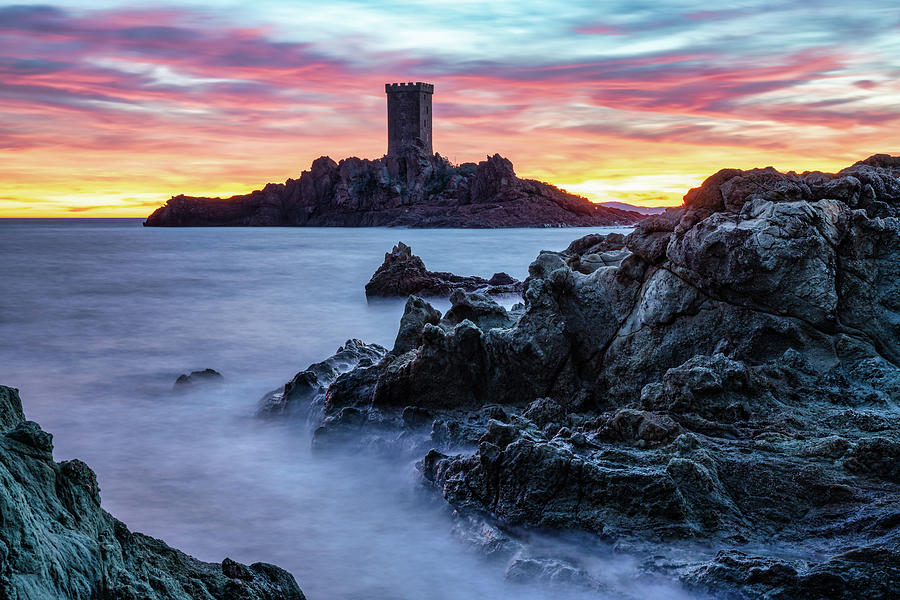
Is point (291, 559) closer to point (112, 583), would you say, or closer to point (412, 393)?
point (412, 393)

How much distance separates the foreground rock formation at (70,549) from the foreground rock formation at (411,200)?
79.3 metres

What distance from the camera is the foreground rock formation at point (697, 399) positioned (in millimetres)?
3881

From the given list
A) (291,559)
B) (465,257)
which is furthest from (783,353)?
(465,257)

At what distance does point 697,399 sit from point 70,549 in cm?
392

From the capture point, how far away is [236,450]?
7035 mm

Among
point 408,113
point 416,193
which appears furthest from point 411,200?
point 408,113

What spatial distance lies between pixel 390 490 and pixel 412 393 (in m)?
1.09

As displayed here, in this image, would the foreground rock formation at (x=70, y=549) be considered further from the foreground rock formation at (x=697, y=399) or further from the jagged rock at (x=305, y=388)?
the jagged rock at (x=305, y=388)

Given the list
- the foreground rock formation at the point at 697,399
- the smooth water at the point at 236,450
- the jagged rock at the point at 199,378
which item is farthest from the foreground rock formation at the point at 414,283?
the foreground rock formation at the point at 697,399

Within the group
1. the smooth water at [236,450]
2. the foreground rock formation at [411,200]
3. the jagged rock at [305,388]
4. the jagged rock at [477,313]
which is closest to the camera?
the smooth water at [236,450]

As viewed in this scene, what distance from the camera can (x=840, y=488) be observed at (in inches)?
157

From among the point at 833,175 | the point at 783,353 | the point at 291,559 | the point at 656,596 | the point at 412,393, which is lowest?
the point at 291,559

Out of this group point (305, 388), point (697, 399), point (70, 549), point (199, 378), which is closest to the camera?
point (70, 549)

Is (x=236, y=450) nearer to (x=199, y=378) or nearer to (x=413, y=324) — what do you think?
(x=413, y=324)
